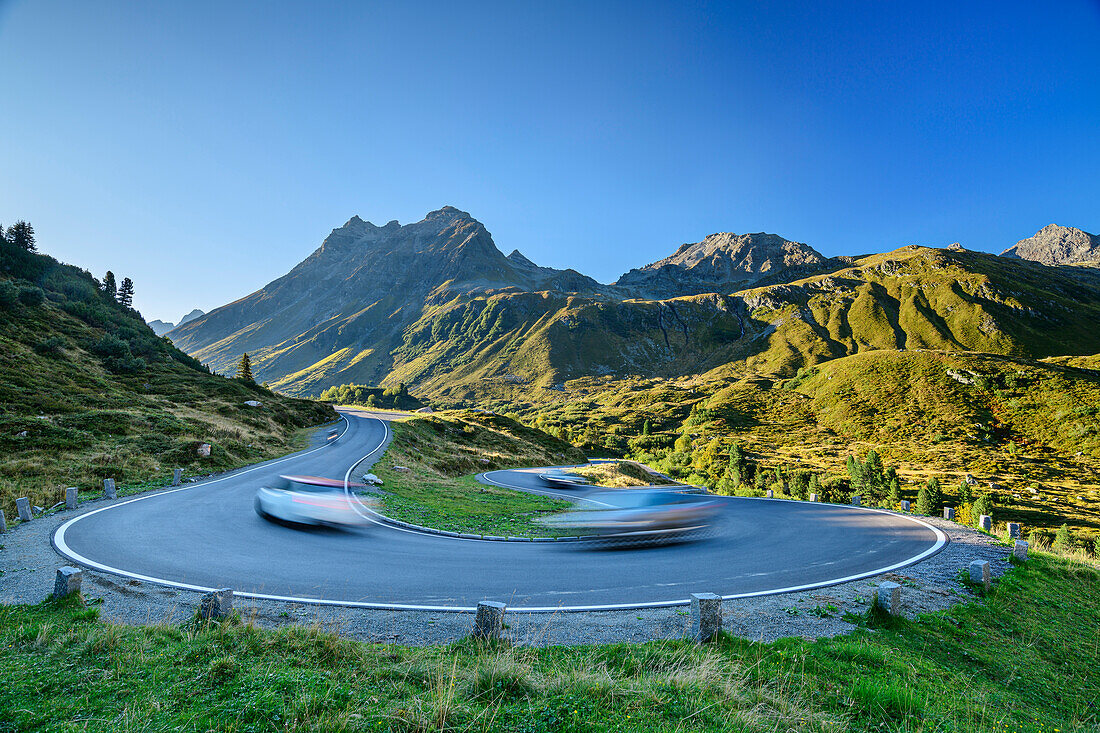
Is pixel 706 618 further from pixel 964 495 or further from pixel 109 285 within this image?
pixel 109 285

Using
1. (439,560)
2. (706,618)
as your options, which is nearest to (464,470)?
(439,560)

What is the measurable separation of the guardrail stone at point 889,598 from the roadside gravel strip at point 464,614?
2.18ft

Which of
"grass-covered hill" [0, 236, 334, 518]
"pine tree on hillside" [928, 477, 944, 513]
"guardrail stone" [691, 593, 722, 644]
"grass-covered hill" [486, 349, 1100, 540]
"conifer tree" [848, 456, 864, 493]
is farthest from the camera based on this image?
"grass-covered hill" [486, 349, 1100, 540]

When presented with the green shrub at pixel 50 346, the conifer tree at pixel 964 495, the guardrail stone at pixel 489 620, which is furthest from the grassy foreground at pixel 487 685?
the conifer tree at pixel 964 495

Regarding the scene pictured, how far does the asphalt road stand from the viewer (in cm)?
909

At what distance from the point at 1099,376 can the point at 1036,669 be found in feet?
456

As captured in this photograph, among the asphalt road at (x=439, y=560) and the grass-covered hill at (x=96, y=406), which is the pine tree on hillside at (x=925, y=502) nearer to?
the asphalt road at (x=439, y=560)

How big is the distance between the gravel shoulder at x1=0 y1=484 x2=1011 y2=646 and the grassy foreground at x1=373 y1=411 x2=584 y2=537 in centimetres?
662

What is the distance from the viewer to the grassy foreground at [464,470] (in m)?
16.7

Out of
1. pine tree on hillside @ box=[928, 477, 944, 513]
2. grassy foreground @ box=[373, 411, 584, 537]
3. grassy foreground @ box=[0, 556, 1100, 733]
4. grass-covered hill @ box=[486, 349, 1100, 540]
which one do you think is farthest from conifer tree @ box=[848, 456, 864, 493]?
grassy foreground @ box=[0, 556, 1100, 733]

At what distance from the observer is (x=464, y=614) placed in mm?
8008

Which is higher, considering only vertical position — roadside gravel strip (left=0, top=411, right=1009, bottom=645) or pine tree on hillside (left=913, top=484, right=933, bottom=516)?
roadside gravel strip (left=0, top=411, right=1009, bottom=645)

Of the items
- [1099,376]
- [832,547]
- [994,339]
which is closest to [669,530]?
[832,547]

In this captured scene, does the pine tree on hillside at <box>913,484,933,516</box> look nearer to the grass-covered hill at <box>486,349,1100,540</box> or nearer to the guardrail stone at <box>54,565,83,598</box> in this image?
the grass-covered hill at <box>486,349,1100,540</box>
